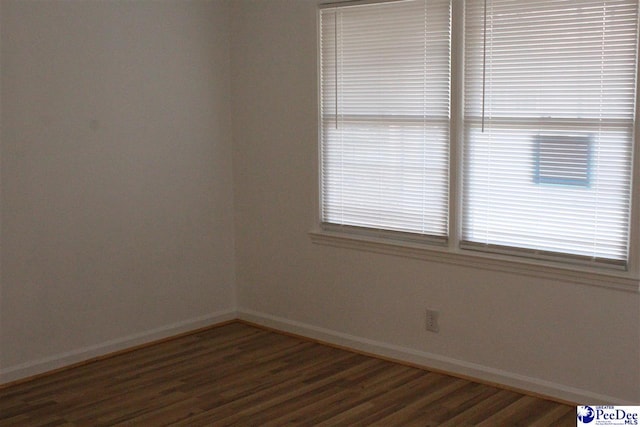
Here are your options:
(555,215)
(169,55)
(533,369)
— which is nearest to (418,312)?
(533,369)

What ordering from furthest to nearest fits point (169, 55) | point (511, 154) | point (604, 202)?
point (169, 55) < point (511, 154) < point (604, 202)

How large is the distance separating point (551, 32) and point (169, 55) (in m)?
2.49

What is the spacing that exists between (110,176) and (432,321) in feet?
7.16

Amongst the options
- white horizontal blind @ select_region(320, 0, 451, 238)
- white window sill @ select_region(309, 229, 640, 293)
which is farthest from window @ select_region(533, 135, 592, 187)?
white horizontal blind @ select_region(320, 0, 451, 238)

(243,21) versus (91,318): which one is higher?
(243,21)

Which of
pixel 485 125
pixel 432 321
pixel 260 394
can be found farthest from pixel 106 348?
pixel 485 125

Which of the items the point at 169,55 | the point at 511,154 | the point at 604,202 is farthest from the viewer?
the point at 169,55

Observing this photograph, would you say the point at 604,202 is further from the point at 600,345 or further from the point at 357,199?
the point at 357,199

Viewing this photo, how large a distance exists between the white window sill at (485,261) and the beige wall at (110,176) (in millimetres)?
972

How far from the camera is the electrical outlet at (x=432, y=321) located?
455 centimetres

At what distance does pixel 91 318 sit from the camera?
190 inches

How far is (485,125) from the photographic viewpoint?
4.20 metres

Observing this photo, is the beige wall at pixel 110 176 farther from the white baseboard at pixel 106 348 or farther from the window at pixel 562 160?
the window at pixel 562 160

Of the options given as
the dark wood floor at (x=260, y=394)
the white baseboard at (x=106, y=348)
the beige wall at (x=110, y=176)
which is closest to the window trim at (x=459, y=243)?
the dark wood floor at (x=260, y=394)
